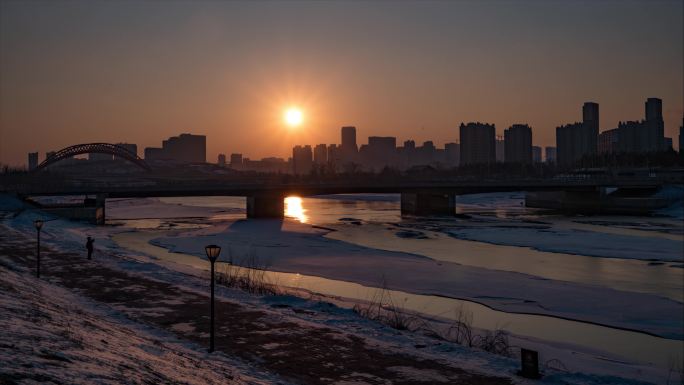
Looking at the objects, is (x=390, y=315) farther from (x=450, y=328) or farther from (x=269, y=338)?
(x=269, y=338)

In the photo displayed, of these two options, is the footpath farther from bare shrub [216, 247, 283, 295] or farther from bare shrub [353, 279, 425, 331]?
bare shrub [216, 247, 283, 295]

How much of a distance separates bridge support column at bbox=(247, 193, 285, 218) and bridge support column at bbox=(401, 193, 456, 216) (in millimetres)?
22399

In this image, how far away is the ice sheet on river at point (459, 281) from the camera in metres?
21.6

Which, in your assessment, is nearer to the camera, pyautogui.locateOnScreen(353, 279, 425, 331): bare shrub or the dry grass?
the dry grass

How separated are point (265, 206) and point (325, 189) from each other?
11.3m

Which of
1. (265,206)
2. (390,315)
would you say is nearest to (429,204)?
(265,206)

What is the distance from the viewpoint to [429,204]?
92.6m

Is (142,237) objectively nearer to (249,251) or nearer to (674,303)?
(249,251)

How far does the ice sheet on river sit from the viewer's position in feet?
70.7

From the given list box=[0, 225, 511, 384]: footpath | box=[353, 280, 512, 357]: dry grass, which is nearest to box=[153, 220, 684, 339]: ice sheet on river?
box=[353, 280, 512, 357]: dry grass

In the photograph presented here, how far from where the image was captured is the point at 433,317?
2041 centimetres

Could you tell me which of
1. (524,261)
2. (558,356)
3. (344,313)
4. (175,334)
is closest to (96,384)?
(175,334)

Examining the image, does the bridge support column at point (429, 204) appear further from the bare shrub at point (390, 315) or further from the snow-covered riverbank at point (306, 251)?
the bare shrub at point (390, 315)

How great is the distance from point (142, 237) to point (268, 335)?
131ft
